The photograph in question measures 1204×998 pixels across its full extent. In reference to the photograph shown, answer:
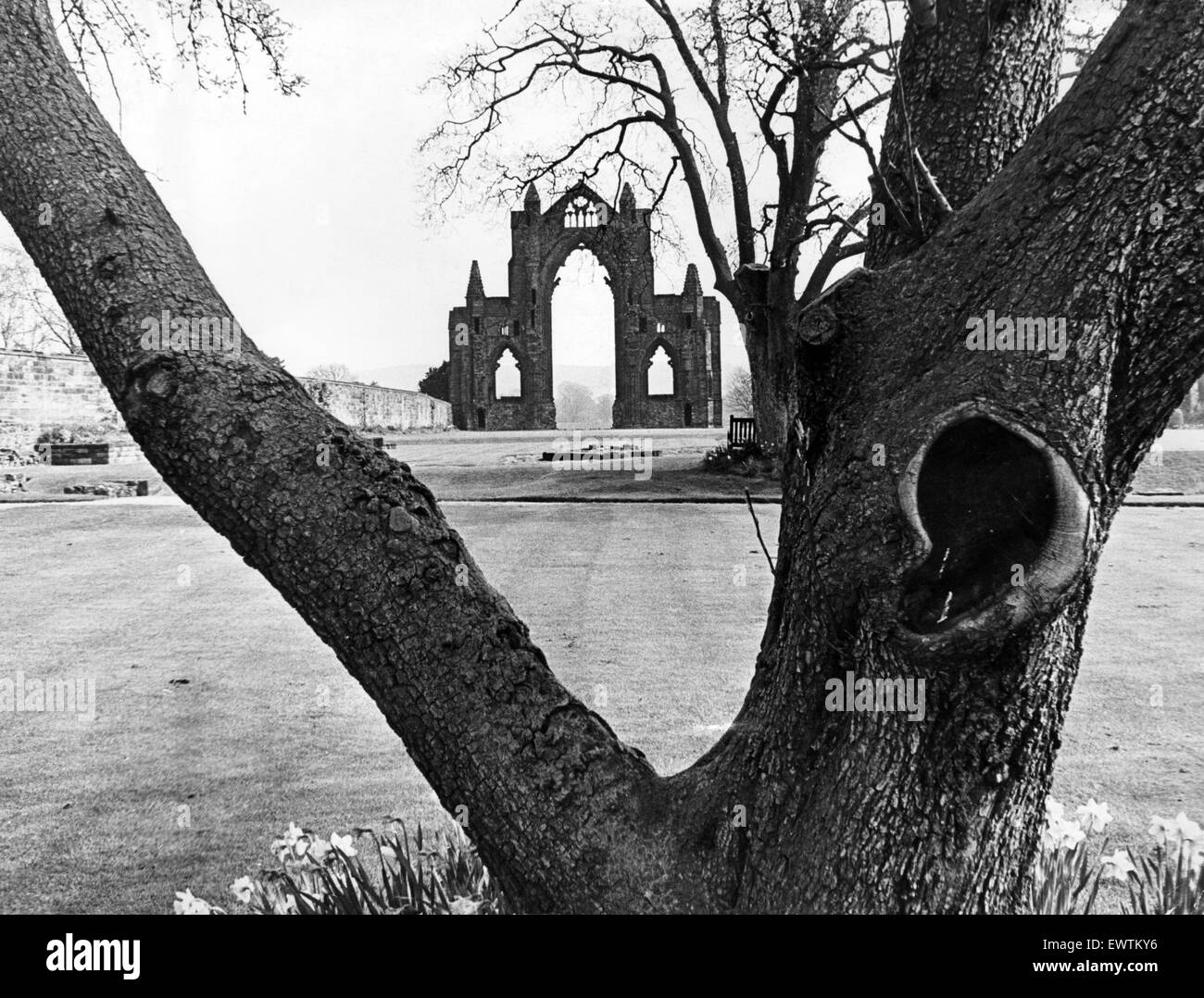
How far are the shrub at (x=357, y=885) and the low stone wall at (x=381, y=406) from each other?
21923mm

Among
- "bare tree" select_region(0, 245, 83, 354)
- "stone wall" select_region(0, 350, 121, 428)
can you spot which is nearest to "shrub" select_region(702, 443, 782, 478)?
"stone wall" select_region(0, 350, 121, 428)

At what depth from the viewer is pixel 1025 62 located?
7.93 ft

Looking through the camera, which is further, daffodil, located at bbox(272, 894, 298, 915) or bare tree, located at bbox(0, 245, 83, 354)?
bare tree, located at bbox(0, 245, 83, 354)

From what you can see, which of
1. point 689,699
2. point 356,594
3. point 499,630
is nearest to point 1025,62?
point 499,630

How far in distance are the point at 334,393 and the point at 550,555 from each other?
19205 mm

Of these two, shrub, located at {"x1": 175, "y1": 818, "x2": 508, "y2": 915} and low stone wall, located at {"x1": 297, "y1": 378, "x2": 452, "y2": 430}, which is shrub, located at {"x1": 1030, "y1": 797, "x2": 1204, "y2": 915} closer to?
shrub, located at {"x1": 175, "y1": 818, "x2": 508, "y2": 915}

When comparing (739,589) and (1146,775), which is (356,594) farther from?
(739,589)
